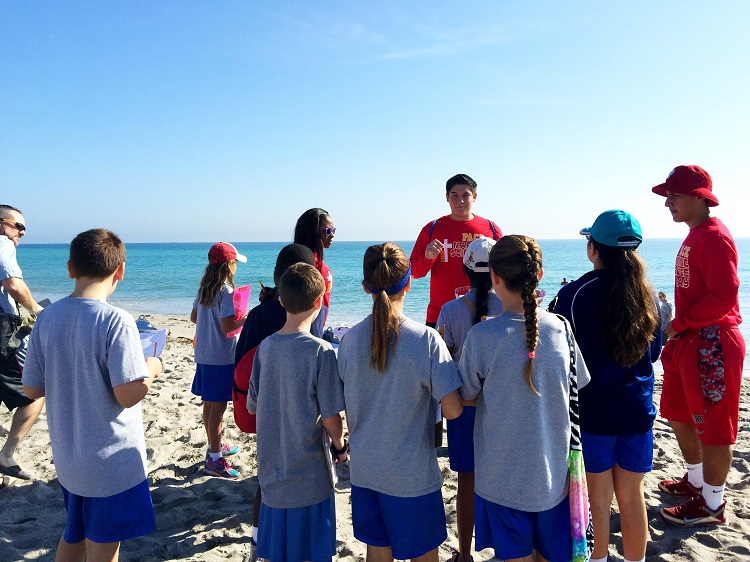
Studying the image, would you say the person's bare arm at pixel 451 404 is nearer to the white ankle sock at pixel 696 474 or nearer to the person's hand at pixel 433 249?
the person's hand at pixel 433 249

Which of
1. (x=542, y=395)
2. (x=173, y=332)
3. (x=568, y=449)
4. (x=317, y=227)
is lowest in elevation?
(x=173, y=332)

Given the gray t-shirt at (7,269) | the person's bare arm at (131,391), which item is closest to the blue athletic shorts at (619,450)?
the person's bare arm at (131,391)

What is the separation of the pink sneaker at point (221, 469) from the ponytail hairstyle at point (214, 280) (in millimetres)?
1366

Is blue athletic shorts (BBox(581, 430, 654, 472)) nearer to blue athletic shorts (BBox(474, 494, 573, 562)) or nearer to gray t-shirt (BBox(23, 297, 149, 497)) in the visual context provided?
blue athletic shorts (BBox(474, 494, 573, 562))

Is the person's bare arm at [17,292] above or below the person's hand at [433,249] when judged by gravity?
below

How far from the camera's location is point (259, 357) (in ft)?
8.20

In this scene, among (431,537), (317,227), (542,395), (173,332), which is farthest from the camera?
(173,332)

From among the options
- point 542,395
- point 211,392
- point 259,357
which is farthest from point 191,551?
point 542,395

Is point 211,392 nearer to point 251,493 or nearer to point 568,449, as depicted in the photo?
point 251,493

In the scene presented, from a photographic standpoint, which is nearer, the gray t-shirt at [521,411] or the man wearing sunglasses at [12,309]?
the gray t-shirt at [521,411]

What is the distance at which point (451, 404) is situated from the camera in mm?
2254

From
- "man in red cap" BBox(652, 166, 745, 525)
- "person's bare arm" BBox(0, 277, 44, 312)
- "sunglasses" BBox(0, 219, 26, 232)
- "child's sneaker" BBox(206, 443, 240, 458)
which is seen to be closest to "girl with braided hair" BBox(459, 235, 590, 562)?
"man in red cap" BBox(652, 166, 745, 525)

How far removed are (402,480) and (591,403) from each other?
3.47 ft

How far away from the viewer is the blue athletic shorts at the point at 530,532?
2213 millimetres
